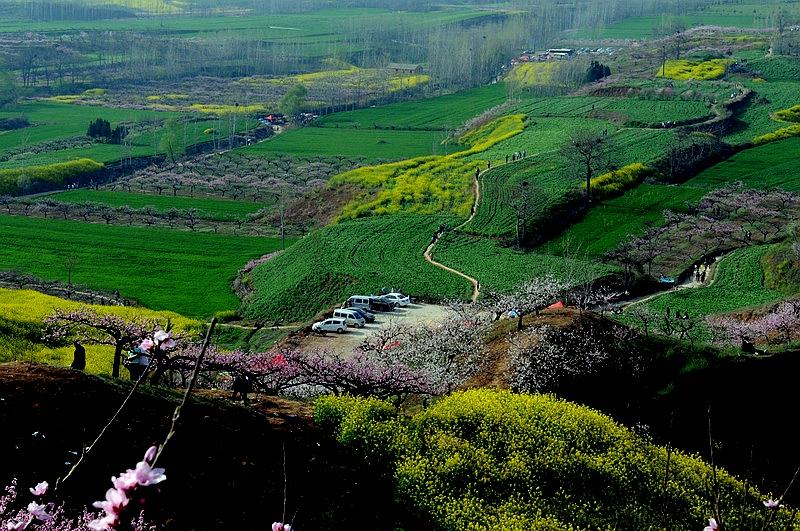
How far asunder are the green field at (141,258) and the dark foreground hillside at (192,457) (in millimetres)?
33688

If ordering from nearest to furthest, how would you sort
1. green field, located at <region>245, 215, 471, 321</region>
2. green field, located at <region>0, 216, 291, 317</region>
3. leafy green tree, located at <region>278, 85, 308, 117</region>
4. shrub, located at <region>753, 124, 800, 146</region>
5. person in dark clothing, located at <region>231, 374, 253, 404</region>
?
person in dark clothing, located at <region>231, 374, 253, 404</region> < green field, located at <region>245, 215, 471, 321</region> < green field, located at <region>0, 216, 291, 317</region> < shrub, located at <region>753, 124, 800, 146</region> < leafy green tree, located at <region>278, 85, 308, 117</region>

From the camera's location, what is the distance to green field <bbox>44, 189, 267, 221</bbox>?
8231cm

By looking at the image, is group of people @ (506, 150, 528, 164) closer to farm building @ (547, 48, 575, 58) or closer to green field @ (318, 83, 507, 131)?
green field @ (318, 83, 507, 131)

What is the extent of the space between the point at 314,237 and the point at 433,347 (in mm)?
32827

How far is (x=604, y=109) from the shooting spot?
10769 centimetres

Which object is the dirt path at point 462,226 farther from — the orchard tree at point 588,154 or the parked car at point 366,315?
the orchard tree at point 588,154

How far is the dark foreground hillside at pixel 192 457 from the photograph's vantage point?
18.5 metres

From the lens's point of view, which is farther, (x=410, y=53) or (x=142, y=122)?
(x=410, y=53)

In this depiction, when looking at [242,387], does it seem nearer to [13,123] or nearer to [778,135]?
[778,135]

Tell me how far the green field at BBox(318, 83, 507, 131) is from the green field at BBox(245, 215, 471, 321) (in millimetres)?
58538

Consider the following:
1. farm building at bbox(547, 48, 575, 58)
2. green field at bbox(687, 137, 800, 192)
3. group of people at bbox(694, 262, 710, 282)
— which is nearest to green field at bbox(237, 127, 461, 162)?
green field at bbox(687, 137, 800, 192)

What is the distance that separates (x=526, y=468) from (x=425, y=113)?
380 feet

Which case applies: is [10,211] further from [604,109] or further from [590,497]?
[590,497]

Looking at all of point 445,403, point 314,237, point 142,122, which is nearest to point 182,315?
point 314,237
